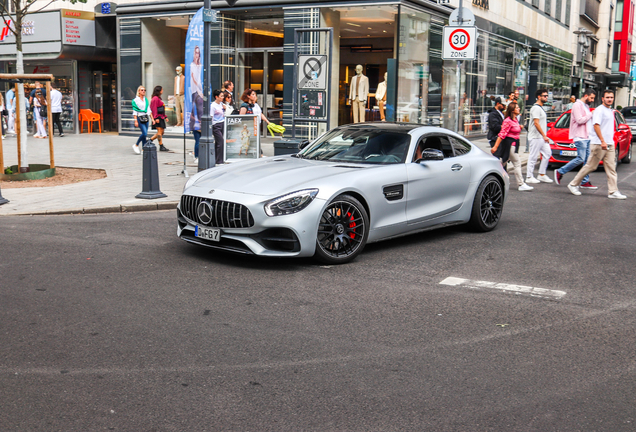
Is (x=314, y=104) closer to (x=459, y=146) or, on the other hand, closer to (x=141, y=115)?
(x=141, y=115)

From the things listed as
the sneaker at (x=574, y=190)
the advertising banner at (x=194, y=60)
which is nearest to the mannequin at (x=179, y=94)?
the advertising banner at (x=194, y=60)

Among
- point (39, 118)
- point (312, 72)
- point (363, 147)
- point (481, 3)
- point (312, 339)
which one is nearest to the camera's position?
point (312, 339)

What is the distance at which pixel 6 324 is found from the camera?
192 inches

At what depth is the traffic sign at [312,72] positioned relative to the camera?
45.5 feet

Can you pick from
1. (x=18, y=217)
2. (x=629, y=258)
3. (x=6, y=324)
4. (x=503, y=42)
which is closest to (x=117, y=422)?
(x=6, y=324)

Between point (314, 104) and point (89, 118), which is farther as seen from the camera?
point (89, 118)

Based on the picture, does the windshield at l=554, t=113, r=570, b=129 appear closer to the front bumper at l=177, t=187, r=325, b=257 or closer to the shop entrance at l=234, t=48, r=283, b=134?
A: the shop entrance at l=234, t=48, r=283, b=134

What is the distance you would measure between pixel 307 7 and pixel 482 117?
33.3 ft

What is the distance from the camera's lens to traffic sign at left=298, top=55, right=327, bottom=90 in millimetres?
13859

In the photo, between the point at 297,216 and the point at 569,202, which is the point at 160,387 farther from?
the point at 569,202

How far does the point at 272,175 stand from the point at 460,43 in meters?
9.15

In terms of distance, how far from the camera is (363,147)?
7.86 metres

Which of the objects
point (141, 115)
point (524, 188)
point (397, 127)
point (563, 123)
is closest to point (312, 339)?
point (397, 127)

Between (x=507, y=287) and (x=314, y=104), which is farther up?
(x=314, y=104)
